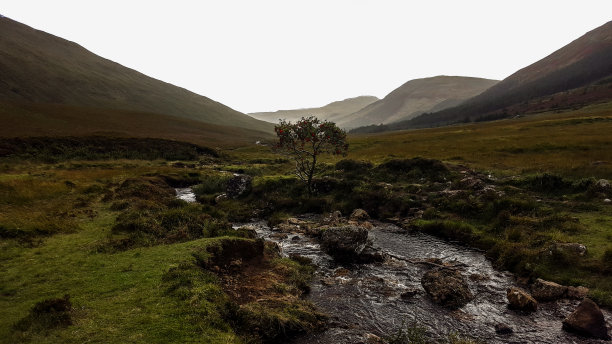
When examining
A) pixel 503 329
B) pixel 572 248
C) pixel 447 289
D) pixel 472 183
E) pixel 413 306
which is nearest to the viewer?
pixel 503 329

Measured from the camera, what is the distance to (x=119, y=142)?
74062 mm

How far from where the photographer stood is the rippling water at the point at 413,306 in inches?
471

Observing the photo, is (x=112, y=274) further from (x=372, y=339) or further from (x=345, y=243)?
(x=345, y=243)

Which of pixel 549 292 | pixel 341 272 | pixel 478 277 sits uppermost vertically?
pixel 341 272

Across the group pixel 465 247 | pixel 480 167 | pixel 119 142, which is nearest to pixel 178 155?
pixel 119 142

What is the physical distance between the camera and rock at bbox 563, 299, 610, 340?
11.4 m

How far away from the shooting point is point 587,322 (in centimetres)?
1160

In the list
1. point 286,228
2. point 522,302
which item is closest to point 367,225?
point 286,228

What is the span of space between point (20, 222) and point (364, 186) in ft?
90.9

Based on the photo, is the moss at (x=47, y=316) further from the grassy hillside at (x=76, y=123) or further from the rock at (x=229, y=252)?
the grassy hillside at (x=76, y=123)

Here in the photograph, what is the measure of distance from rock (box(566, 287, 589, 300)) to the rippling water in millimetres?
411

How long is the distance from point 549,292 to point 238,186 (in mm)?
30008

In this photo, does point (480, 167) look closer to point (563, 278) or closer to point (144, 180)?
point (563, 278)

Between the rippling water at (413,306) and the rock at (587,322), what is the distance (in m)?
0.34
